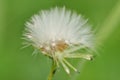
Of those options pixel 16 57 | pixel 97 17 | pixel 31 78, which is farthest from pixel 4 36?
pixel 97 17

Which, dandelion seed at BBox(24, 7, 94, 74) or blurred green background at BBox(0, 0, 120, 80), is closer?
dandelion seed at BBox(24, 7, 94, 74)

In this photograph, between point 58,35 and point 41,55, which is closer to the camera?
point 58,35

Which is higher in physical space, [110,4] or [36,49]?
[110,4]

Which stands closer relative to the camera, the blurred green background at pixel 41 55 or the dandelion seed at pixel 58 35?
the dandelion seed at pixel 58 35

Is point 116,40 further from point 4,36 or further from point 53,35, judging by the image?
point 53,35
